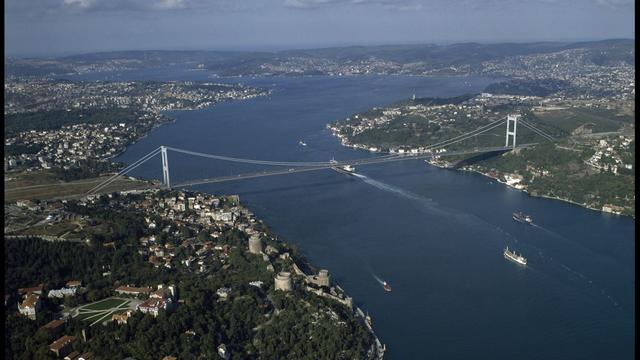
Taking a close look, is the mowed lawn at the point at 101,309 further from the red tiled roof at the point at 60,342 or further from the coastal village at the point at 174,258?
the red tiled roof at the point at 60,342

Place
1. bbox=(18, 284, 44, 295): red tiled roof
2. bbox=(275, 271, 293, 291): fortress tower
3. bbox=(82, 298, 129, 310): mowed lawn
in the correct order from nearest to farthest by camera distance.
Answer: bbox=(82, 298, 129, 310): mowed lawn < bbox=(18, 284, 44, 295): red tiled roof < bbox=(275, 271, 293, 291): fortress tower

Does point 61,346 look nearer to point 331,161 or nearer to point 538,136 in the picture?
point 331,161

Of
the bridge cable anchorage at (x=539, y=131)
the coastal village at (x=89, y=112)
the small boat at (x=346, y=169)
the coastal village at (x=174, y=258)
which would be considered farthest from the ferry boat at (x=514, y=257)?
the coastal village at (x=89, y=112)

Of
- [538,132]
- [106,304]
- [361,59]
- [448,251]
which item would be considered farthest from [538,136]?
[361,59]

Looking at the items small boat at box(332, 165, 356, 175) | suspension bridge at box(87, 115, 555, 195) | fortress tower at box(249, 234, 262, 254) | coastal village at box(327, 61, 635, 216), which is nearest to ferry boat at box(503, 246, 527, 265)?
coastal village at box(327, 61, 635, 216)

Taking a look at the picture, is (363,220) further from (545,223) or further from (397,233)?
(545,223)

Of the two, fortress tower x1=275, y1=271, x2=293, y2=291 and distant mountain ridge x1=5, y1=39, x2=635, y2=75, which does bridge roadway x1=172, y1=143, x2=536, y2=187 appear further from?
distant mountain ridge x1=5, y1=39, x2=635, y2=75
